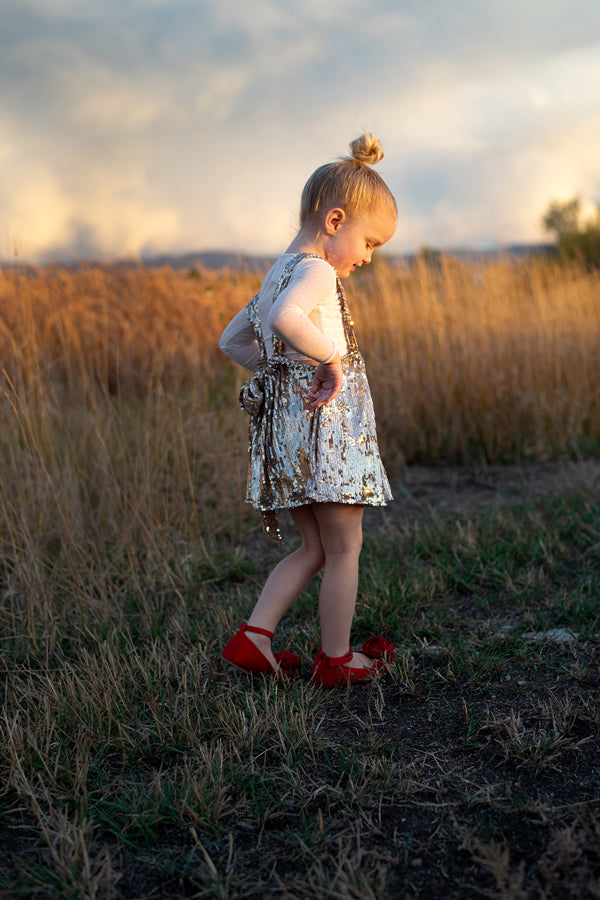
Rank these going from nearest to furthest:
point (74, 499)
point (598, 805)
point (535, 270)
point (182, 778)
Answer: point (598, 805) < point (182, 778) < point (74, 499) < point (535, 270)

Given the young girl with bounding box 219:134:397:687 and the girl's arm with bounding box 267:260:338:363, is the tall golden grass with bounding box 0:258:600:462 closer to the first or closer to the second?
the young girl with bounding box 219:134:397:687

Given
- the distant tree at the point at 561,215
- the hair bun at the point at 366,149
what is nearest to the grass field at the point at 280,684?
the hair bun at the point at 366,149

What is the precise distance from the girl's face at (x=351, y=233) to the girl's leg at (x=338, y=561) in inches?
27.4

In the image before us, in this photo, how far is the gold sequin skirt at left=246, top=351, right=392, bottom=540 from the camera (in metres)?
2.01

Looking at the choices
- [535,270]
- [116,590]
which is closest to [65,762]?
[116,590]

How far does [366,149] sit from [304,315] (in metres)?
0.56

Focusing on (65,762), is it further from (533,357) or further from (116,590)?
(533,357)

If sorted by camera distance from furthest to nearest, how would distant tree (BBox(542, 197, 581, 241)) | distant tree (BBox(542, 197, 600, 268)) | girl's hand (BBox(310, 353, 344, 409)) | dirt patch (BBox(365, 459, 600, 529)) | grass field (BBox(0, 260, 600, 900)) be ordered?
distant tree (BBox(542, 197, 581, 241)) < distant tree (BBox(542, 197, 600, 268)) < dirt patch (BBox(365, 459, 600, 529)) < girl's hand (BBox(310, 353, 344, 409)) < grass field (BBox(0, 260, 600, 900))

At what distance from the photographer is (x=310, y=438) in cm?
202

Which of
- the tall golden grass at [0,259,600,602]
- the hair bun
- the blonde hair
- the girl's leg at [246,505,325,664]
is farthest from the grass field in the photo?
the hair bun

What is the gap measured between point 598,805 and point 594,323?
18.3ft

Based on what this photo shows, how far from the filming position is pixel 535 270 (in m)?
7.91

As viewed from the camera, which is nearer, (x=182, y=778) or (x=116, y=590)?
(x=182, y=778)

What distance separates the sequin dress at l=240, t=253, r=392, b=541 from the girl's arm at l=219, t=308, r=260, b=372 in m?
0.05
